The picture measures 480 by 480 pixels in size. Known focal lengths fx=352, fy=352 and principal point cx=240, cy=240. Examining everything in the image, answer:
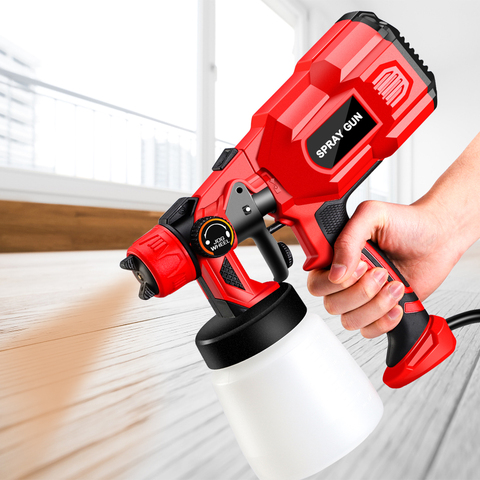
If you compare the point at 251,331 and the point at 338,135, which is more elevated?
the point at 338,135

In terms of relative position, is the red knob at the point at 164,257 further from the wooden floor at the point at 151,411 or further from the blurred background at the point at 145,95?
the blurred background at the point at 145,95

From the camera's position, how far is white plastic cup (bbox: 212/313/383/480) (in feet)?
0.88

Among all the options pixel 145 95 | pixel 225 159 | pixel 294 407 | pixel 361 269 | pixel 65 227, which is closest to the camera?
pixel 294 407

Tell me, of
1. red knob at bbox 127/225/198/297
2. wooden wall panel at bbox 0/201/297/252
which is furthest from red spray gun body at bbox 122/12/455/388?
wooden wall panel at bbox 0/201/297/252

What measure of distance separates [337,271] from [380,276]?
78 mm

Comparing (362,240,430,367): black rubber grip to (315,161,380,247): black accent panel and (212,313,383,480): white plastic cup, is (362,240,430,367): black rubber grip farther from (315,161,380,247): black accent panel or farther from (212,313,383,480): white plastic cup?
(212,313,383,480): white plastic cup

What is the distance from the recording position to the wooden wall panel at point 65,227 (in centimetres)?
171

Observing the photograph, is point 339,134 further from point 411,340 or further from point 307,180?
point 411,340

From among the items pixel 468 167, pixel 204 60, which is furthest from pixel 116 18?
pixel 468 167

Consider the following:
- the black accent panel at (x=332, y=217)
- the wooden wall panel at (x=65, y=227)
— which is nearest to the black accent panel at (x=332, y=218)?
the black accent panel at (x=332, y=217)

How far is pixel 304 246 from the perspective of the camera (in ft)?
1.59

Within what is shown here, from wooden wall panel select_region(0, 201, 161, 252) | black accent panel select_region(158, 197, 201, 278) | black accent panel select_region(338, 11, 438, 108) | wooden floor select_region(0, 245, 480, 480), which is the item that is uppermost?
black accent panel select_region(338, 11, 438, 108)

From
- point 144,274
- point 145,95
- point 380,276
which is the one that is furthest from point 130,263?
point 145,95

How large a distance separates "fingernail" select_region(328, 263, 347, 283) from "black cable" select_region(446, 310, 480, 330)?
21cm
